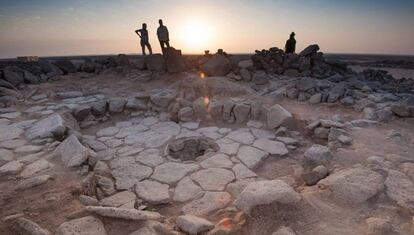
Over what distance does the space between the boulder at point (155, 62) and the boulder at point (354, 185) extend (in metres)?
6.97

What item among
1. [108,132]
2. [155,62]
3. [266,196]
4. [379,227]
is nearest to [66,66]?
[155,62]

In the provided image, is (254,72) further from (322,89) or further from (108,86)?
(108,86)

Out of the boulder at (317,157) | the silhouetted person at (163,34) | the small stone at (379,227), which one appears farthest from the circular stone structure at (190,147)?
the silhouetted person at (163,34)

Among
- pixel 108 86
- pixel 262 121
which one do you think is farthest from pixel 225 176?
pixel 108 86

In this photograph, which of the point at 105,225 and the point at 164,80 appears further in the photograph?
the point at 164,80

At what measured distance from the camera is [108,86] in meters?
8.19

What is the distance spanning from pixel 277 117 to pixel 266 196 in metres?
3.27

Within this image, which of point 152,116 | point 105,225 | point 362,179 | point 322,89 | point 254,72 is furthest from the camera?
point 254,72

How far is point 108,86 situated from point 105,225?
254 inches

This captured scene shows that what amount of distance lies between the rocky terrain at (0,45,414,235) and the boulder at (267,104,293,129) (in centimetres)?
2

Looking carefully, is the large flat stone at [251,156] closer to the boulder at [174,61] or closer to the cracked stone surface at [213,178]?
the cracked stone surface at [213,178]

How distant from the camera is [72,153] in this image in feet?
12.5

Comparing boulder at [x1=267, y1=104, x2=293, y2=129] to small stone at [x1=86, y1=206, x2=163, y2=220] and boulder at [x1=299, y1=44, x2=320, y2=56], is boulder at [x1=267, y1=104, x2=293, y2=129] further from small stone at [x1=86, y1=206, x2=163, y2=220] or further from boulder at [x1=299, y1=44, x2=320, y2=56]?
boulder at [x1=299, y1=44, x2=320, y2=56]

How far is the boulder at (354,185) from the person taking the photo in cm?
273
